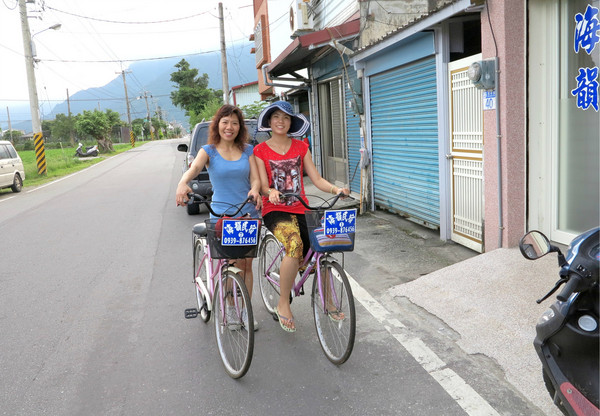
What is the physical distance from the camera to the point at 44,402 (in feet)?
11.6

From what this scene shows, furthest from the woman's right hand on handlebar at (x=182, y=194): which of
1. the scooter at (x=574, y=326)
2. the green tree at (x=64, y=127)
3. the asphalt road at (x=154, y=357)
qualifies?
the green tree at (x=64, y=127)

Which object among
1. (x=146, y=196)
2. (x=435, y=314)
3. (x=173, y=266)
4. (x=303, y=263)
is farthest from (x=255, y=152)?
(x=146, y=196)

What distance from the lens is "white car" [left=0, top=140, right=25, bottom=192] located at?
17.1 meters

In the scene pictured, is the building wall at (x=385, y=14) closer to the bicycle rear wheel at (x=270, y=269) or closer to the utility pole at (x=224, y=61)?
the bicycle rear wheel at (x=270, y=269)

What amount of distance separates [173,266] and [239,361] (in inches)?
136

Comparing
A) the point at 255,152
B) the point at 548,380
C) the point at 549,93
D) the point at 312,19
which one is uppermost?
the point at 312,19

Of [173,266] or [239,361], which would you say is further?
[173,266]

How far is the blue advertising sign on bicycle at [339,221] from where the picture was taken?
3.69 m

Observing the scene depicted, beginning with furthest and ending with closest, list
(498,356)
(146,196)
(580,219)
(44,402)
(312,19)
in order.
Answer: (312,19)
(146,196)
(580,219)
(498,356)
(44,402)

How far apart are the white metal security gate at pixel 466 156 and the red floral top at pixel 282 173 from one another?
9.97ft

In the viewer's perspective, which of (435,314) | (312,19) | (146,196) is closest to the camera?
(435,314)

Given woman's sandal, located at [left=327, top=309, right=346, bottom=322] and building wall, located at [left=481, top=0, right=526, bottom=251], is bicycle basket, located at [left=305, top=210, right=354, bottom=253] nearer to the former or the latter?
woman's sandal, located at [left=327, top=309, right=346, bottom=322]

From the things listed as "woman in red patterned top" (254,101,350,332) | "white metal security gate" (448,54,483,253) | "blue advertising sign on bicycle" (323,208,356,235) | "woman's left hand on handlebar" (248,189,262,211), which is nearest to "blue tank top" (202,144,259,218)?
"woman in red patterned top" (254,101,350,332)

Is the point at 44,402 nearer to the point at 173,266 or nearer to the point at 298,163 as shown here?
the point at 298,163
